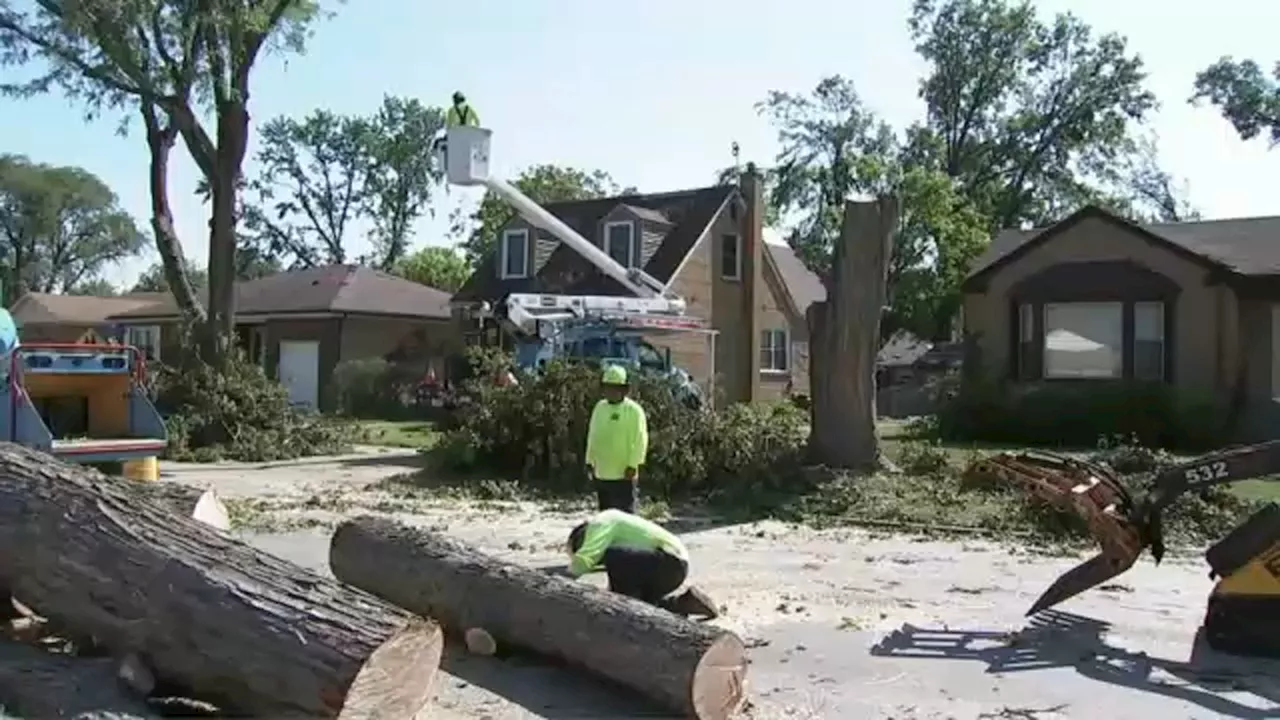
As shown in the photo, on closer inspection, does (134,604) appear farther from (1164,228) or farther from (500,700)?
(1164,228)

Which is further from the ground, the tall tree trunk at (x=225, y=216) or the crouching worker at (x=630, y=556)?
the tall tree trunk at (x=225, y=216)

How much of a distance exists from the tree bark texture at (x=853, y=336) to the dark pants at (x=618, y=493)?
6467 millimetres

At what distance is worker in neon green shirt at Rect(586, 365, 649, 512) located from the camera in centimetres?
1077

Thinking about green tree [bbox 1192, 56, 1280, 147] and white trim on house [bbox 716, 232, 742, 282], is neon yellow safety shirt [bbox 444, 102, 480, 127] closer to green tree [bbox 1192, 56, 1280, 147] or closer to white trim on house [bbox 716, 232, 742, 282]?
white trim on house [bbox 716, 232, 742, 282]

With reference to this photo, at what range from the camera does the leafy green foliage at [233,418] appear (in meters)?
23.2

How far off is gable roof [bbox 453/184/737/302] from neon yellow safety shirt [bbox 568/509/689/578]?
26877 millimetres

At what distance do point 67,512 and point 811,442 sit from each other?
459 inches

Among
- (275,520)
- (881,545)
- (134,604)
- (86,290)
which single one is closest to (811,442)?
(881,545)

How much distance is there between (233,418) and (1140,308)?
58.0 ft

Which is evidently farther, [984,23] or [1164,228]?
[984,23]

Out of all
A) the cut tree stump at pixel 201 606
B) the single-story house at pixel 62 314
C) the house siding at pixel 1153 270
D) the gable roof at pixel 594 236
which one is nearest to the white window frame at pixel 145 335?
the single-story house at pixel 62 314

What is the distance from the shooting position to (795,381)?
42.7 meters

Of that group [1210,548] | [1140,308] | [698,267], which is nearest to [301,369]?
[698,267]

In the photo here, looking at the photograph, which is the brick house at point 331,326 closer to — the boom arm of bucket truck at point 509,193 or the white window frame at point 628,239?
the white window frame at point 628,239
